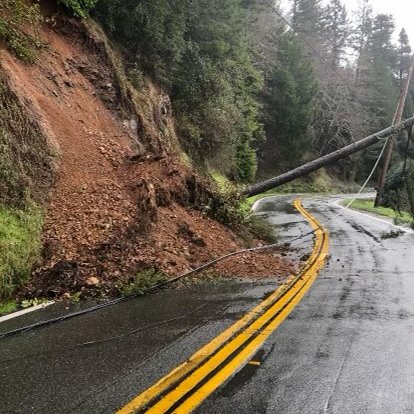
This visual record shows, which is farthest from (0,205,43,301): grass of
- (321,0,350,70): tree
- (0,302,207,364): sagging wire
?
(321,0,350,70): tree

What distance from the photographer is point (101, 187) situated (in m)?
9.40

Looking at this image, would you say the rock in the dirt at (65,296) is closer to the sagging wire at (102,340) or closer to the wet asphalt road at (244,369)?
the wet asphalt road at (244,369)

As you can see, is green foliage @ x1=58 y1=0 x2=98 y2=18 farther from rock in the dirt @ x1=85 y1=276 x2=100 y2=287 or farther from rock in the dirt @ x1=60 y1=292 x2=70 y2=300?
rock in the dirt @ x1=60 y1=292 x2=70 y2=300

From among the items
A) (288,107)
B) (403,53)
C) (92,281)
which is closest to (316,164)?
(92,281)

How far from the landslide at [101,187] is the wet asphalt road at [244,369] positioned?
3.42 ft

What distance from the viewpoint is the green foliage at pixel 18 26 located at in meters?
10.2

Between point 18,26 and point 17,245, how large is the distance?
6.39 meters

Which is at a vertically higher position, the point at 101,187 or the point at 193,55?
the point at 193,55

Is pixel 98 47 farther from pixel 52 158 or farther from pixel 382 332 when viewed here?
pixel 382 332

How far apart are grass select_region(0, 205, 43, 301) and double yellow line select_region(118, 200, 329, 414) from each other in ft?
10.1

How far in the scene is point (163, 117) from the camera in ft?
57.3

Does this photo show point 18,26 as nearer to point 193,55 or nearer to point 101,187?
point 101,187

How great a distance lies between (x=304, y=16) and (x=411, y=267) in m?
52.9

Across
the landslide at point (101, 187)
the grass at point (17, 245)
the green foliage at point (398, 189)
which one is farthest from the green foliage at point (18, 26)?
the green foliage at point (398, 189)
